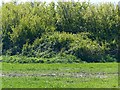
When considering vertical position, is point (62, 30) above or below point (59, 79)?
above

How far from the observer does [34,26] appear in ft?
119

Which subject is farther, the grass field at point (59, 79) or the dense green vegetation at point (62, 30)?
the dense green vegetation at point (62, 30)

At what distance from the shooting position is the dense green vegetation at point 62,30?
33053 mm

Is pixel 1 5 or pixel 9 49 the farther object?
pixel 1 5

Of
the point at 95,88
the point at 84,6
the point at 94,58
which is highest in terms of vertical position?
the point at 84,6

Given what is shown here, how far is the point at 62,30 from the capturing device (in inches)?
1454

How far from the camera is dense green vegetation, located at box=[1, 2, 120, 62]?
1301 inches

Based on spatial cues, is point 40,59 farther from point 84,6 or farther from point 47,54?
point 84,6

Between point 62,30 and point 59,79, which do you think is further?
point 62,30

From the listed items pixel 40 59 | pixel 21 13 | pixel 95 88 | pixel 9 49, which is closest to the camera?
pixel 95 88

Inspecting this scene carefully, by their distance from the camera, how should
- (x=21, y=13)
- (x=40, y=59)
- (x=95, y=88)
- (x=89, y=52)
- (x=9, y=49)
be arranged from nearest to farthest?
(x=95, y=88), (x=40, y=59), (x=89, y=52), (x=9, y=49), (x=21, y=13)

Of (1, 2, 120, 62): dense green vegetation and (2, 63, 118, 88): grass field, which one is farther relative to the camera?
(1, 2, 120, 62): dense green vegetation

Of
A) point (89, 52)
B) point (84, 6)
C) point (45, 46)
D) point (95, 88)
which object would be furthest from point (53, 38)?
point (95, 88)

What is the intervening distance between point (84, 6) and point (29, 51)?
29.0ft
